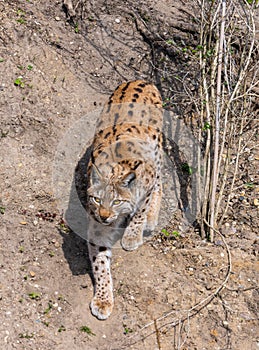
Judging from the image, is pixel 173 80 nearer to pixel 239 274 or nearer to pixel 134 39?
pixel 134 39

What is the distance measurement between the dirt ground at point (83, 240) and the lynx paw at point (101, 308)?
70 mm

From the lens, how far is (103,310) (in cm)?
606

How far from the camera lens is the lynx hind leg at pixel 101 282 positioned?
20.0ft

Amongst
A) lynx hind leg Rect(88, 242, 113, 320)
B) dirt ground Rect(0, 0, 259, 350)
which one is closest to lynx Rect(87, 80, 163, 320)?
lynx hind leg Rect(88, 242, 113, 320)

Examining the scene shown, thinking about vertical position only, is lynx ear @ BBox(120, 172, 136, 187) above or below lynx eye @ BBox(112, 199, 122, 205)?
above

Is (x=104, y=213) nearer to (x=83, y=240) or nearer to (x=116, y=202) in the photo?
(x=116, y=202)

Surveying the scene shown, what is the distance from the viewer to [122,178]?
6.00 meters

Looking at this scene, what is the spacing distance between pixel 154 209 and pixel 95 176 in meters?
1.38

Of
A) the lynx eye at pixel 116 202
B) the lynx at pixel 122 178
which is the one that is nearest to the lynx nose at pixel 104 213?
the lynx at pixel 122 178

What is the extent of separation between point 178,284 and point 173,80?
3261 mm

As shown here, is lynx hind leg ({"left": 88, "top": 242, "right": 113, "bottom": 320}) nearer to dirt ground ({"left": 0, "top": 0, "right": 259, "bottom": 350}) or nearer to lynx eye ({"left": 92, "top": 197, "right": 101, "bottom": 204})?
dirt ground ({"left": 0, "top": 0, "right": 259, "bottom": 350})

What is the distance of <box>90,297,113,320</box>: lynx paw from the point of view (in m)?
6.06

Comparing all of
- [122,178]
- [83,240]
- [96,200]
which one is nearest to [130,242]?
[83,240]

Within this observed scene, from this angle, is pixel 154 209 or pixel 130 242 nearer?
pixel 130 242
